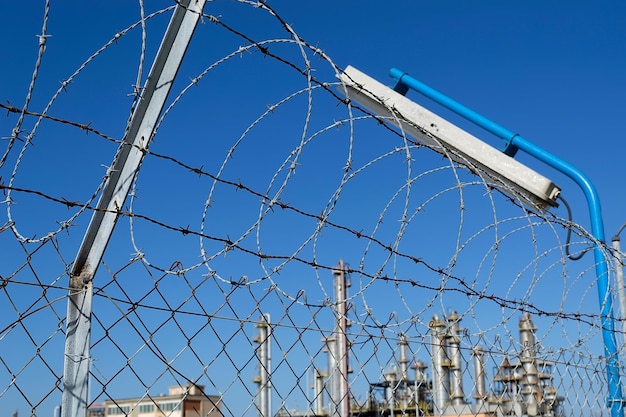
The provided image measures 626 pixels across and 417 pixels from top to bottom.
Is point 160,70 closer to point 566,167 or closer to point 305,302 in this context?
point 305,302

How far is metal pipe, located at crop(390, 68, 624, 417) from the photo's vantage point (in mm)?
5398

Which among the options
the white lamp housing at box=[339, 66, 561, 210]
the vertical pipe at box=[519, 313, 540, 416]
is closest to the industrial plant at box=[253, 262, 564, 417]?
the vertical pipe at box=[519, 313, 540, 416]

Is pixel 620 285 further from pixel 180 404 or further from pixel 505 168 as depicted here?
pixel 180 404

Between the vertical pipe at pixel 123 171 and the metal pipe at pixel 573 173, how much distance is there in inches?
156

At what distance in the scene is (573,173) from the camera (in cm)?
603

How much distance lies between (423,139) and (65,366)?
3458 mm

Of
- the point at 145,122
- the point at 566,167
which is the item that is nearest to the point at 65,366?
the point at 145,122

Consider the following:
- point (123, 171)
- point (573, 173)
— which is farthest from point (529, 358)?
point (123, 171)

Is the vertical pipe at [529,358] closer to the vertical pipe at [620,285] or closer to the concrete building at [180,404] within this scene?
the vertical pipe at [620,285]

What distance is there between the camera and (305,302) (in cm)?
297

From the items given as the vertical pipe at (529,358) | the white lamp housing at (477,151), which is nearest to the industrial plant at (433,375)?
the vertical pipe at (529,358)

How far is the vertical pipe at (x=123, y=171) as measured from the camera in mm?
2090

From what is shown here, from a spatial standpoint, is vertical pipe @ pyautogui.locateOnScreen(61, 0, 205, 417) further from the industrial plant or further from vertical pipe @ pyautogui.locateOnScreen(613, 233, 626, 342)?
vertical pipe @ pyautogui.locateOnScreen(613, 233, 626, 342)

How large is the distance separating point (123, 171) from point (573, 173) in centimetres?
475
